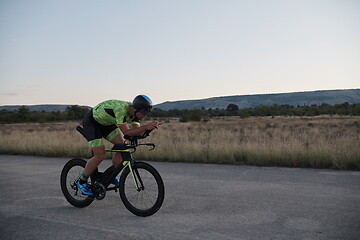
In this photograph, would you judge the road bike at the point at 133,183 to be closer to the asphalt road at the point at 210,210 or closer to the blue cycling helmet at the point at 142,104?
the asphalt road at the point at 210,210

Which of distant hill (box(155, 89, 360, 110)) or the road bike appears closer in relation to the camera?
the road bike

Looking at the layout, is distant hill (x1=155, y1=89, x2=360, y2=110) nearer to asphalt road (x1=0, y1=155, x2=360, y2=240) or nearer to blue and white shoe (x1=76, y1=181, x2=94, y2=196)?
asphalt road (x1=0, y1=155, x2=360, y2=240)

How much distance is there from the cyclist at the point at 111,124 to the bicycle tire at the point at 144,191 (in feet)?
1.06

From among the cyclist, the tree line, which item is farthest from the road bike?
the tree line

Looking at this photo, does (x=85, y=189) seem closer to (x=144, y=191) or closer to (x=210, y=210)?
(x=144, y=191)

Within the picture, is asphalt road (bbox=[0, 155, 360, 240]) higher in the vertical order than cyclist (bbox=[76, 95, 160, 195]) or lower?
lower

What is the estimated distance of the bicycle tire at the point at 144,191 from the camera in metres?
4.89

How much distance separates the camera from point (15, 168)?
10.2m

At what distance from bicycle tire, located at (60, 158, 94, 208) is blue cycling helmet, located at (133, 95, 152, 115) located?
4.83 ft

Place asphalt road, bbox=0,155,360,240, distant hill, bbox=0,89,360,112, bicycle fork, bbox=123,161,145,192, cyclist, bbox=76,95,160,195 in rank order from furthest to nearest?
distant hill, bbox=0,89,360,112
bicycle fork, bbox=123,161,145,192
cyclist, bbox=76,95,160,195
asphalt road, bbox=0,155,360,240

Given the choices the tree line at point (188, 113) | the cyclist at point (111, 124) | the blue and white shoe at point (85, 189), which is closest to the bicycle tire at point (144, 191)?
the cyclist at point (111, 124)

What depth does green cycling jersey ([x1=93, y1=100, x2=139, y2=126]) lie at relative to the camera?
4.87 metres

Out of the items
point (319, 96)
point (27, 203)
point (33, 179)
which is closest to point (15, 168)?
point (33, 179)

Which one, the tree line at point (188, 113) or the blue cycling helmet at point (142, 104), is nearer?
the blue cycling helmet at point (142, 104)
